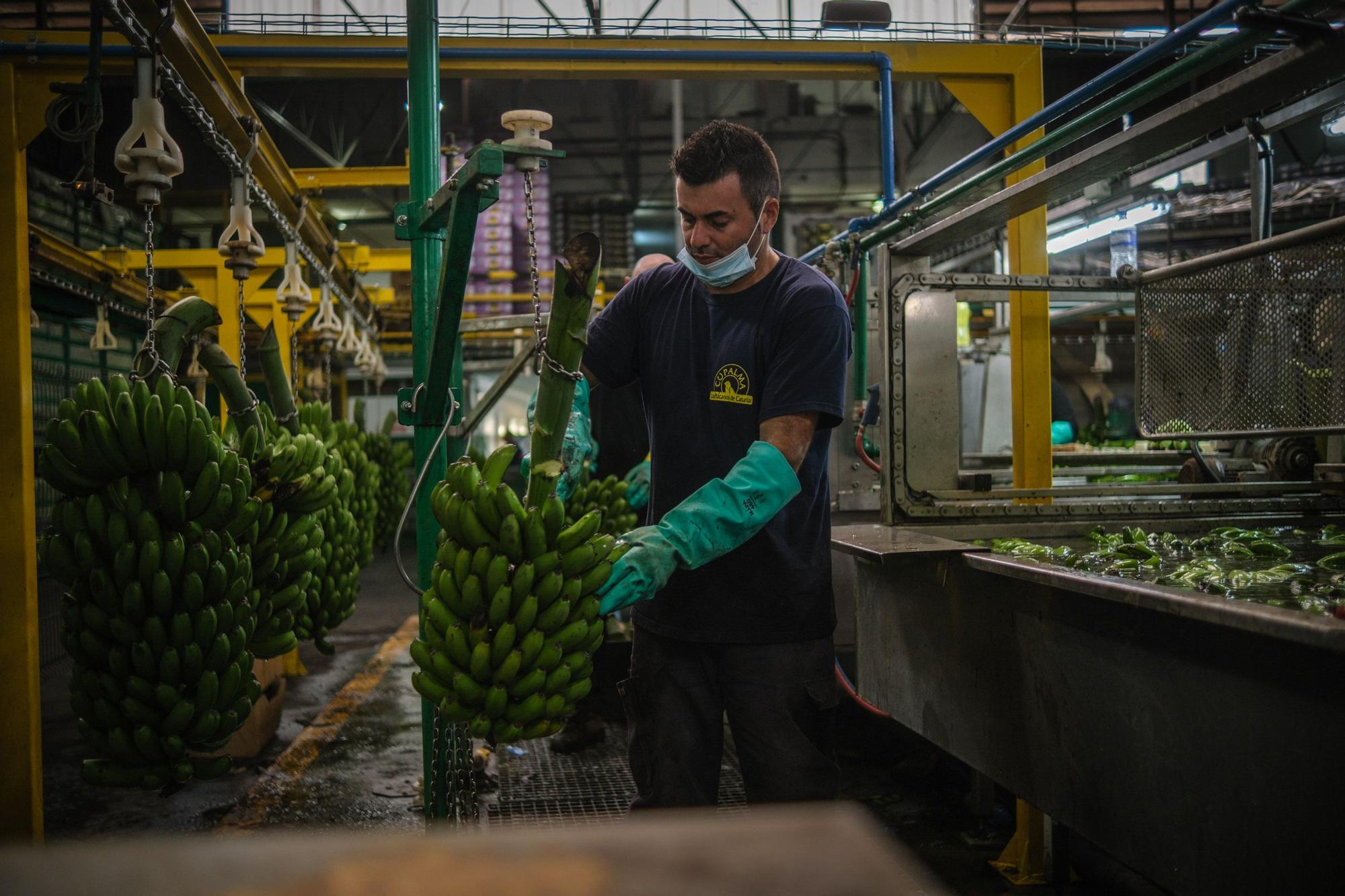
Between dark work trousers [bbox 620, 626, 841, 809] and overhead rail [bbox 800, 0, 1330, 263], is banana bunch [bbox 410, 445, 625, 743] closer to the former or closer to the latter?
dark work trousers [bbox 620, 626, 841, 809]

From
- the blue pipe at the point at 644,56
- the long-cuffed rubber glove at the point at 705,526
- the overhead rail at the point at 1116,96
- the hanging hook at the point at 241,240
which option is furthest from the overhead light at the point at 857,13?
the long-cuffed rubber glove at the point at 705,526

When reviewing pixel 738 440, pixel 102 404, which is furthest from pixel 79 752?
pixel 738 440

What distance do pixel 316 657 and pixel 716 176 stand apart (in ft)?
22.1

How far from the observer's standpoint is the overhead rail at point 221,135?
2.29 metres

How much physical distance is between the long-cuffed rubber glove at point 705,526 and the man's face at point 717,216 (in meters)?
0.55

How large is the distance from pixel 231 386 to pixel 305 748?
3.04 metres

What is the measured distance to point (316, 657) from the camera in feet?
24.9

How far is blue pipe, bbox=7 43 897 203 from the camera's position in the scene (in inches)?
152

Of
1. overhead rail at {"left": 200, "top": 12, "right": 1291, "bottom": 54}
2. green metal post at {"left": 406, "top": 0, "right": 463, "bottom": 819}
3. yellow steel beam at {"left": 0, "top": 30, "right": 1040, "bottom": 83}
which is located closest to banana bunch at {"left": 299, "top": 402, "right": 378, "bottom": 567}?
yellow steel beam at {"left": 0, "top": 30, "right": 1040, "bottom": 83}

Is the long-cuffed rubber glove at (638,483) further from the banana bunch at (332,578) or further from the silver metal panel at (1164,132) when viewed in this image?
the silver metal panel at (1164,132)

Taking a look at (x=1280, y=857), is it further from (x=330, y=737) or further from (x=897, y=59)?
(x=330, y=737)

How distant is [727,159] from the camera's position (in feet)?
7.15

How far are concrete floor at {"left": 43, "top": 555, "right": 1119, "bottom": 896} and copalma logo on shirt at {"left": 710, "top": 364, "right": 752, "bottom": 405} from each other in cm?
226

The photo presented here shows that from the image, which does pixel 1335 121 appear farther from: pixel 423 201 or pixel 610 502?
pixel 423 201
